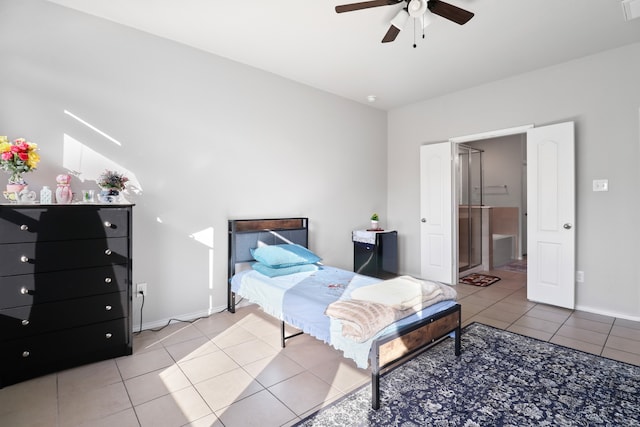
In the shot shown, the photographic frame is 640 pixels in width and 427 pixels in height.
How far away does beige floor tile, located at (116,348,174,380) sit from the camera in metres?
2.38

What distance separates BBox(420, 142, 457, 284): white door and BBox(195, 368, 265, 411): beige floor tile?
3.46m

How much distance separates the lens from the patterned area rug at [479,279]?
192 inches

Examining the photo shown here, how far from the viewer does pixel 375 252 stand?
15.9ft

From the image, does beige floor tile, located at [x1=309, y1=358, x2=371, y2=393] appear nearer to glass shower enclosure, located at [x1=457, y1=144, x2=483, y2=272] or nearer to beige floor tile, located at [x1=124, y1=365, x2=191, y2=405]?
beige floor tile, located at [x1=124, y1=365, x2=191, y2=405]

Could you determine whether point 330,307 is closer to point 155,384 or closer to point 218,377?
point 218,377

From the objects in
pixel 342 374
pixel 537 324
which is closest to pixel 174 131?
pixel 342 374

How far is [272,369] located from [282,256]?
1.21 meters

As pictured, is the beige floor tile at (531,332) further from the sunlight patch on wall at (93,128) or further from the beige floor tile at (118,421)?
the sunlight patch on wall at (93,128)

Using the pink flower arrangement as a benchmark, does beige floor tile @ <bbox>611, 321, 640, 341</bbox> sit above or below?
below

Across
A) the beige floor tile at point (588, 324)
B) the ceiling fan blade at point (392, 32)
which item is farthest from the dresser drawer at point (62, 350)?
the beige floor tile at point (588, 324)

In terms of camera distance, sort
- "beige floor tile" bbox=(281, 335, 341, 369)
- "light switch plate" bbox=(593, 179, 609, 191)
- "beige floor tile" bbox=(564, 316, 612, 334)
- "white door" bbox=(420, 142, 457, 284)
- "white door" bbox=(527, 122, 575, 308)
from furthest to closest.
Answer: "white door" bbox=(420, 142, 457, 284), "white door" bbox=(527, 122, 575, 308), "light switch plate" bbox=(593, 179, 609, 191), "beige floor tile" bbox=(564, 316, 612, 334), "beige floor tile" bbox=(281, 335, 341, 369)

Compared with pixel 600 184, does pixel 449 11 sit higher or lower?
higher

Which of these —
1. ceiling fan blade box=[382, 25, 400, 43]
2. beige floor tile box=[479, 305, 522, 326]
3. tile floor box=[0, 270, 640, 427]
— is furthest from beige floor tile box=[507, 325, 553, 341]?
ceiling fan blade box=[382, 25, 400, 43]

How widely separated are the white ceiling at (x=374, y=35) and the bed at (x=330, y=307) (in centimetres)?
188
